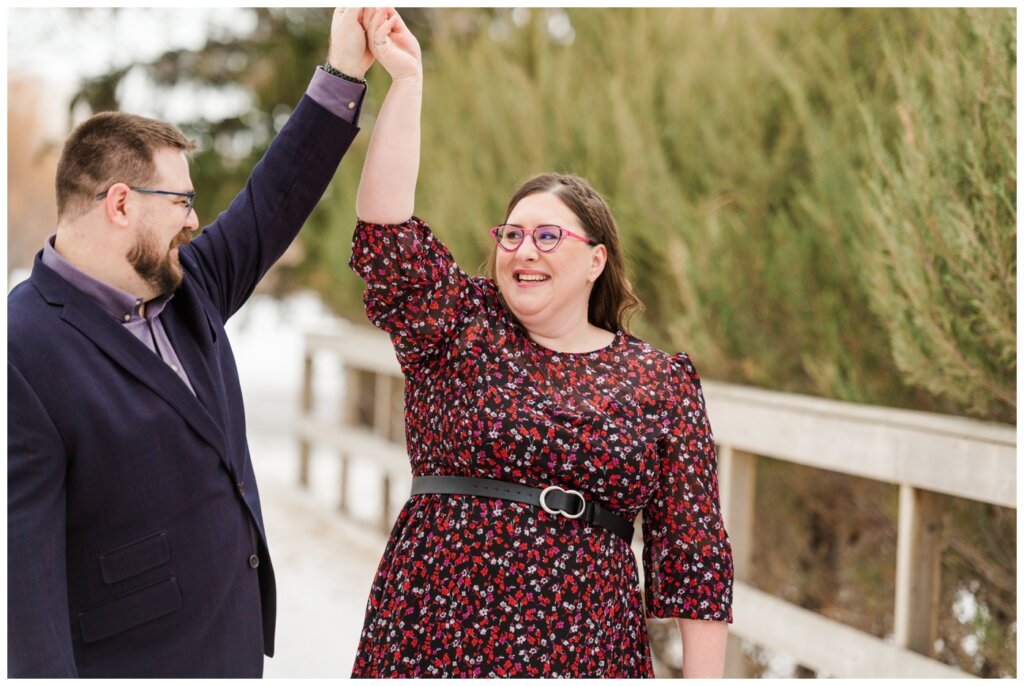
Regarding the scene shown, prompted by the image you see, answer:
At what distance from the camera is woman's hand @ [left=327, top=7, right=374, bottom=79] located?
2.21 metres

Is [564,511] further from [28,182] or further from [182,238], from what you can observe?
[28,182]

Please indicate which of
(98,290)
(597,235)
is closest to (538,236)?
(597,235)

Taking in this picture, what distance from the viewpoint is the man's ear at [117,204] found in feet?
7.26

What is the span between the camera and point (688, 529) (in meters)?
2.27

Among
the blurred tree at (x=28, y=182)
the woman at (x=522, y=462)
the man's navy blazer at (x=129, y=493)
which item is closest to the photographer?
the man's navy blazer at (x=129, y=493)

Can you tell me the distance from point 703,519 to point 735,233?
2292mm

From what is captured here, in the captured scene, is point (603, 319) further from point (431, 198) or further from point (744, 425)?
point (431, 198)

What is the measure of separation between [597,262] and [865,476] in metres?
1.83

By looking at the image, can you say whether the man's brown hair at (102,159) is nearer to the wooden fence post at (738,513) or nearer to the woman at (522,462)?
the woman at (522,462)

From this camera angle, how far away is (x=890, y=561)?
13.9ft

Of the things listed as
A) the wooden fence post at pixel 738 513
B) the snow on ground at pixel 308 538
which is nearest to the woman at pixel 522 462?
the wooden fence post at pixel 738 513

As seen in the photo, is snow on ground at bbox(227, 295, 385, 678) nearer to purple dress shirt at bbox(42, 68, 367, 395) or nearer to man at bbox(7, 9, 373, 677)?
man at bbox(7, 9, 373, 677)

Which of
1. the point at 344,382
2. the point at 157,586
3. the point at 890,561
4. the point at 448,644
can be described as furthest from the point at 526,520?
the point at 344,382

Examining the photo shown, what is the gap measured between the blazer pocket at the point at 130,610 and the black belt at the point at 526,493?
546 mm
